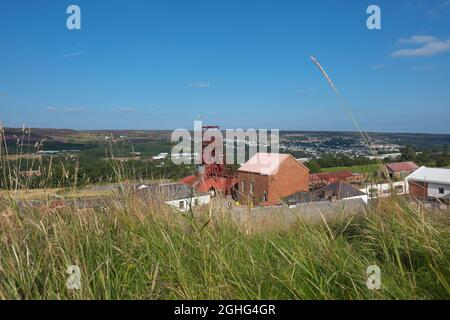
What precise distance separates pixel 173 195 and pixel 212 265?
2266 millimetres

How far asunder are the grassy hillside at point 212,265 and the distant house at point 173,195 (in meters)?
0.91

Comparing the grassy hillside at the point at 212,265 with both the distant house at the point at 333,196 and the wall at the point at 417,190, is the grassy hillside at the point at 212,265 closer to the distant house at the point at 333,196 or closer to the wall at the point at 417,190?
the wall at the point at 417,190

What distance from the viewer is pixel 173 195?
14.4ft

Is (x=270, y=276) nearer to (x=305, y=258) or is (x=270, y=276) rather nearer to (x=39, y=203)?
(x=305, y=258)

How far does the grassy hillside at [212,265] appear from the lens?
5.91ft

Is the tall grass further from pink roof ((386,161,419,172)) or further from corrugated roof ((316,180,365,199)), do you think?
corrugated roof ((316,180,365,199))

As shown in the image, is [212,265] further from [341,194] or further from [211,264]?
[341,194]

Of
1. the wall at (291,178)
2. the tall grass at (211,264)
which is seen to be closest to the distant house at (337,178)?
the tall grass at (211,264)

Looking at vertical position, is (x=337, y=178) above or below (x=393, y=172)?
below

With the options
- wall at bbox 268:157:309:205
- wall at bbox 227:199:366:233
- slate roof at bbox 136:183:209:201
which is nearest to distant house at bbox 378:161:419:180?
wall at bbox 227:199:366:233

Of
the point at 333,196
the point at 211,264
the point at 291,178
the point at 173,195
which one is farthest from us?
the point at 291,178

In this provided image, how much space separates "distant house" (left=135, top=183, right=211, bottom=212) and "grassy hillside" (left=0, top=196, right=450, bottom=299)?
0.91 meters

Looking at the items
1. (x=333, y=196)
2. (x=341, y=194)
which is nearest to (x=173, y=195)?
(x=333, y=196)
